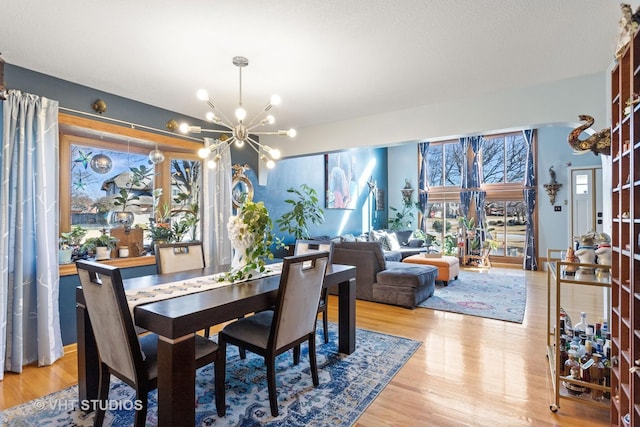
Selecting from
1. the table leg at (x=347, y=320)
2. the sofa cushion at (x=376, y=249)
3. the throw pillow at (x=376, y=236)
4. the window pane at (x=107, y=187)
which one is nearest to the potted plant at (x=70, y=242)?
the window pane at (x=107, y=187)

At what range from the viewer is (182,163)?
4.29 metres

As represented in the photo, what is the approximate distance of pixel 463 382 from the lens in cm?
244

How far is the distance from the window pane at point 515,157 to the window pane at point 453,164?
41.9 inches

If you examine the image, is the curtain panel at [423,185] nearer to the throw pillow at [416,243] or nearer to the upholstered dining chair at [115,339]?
the throw pillow at [416,243]

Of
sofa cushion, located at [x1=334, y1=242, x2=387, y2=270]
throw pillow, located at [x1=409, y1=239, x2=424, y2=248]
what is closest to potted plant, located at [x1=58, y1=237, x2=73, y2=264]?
sofa cushion, located at [x1=334, y1=242, x2=387, y2=270]

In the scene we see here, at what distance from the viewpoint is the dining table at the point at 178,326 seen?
1600mm

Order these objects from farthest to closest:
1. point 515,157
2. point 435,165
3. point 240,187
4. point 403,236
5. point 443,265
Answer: point 435,165 → point 403,236 → point 515,157 → point 443,265 → point 240,187

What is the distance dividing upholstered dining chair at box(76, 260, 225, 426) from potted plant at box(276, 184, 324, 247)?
3.16m

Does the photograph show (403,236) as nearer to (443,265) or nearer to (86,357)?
(443,265)

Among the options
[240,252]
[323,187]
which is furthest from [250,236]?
[323,187]

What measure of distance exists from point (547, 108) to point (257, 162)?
362cm

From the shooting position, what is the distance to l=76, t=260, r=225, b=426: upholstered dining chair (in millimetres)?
1609

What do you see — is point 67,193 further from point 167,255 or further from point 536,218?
point 536,218

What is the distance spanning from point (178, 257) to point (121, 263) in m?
0.87
